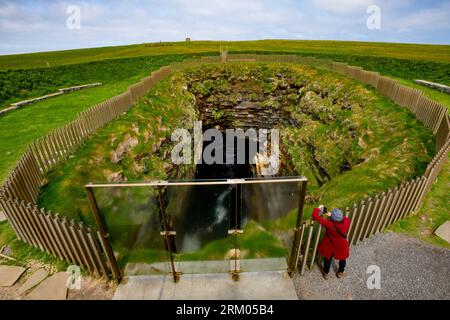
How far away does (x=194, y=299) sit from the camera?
18.6ft

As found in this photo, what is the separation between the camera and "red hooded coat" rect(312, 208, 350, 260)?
5363 mm

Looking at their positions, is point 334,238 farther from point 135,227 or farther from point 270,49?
point 270,49

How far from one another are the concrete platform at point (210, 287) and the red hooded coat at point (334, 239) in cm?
120

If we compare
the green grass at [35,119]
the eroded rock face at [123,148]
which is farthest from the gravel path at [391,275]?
the green grass at [35,119]

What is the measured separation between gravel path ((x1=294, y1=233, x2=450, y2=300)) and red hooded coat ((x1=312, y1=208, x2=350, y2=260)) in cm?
85

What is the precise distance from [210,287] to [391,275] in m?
4.55

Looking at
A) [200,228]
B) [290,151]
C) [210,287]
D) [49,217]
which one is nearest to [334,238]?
[210,287]

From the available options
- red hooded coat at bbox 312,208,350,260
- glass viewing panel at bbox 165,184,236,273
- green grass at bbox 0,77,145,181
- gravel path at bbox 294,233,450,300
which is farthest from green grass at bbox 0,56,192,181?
gravel path at bbox 294,233,450,300

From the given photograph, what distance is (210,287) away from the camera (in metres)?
5.90

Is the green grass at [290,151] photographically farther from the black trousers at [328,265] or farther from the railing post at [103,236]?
the black trousers at [328,265]

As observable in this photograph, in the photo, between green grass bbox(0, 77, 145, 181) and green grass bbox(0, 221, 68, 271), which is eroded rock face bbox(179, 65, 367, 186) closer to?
green grass bbox(0, 77, 145, 181)

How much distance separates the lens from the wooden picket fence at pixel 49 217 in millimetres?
6012
